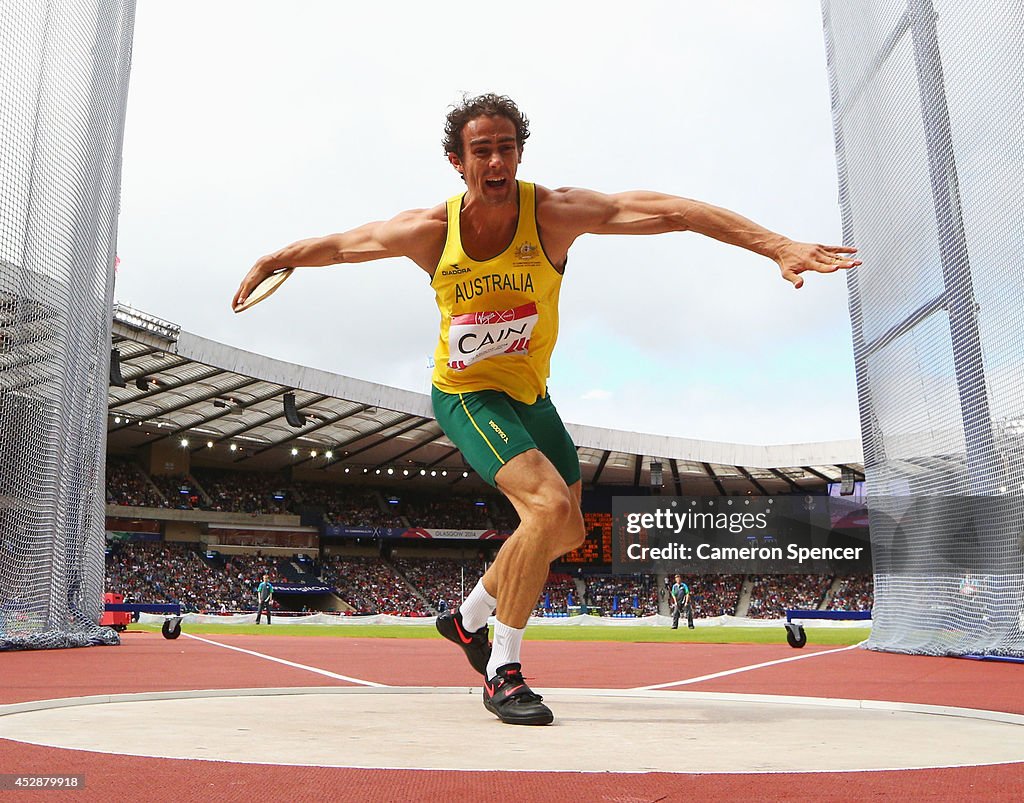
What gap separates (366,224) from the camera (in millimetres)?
4195

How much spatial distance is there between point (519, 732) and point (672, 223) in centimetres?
207

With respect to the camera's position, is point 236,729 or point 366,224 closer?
point 236,729

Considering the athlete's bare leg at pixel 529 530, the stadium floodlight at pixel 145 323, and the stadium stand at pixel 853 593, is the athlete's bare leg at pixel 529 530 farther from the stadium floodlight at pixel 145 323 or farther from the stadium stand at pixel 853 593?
the stadium stand at pixel 853 593

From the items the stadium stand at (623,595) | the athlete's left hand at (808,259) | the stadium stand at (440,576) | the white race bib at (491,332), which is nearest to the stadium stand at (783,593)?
the stadium stand at (623,595)

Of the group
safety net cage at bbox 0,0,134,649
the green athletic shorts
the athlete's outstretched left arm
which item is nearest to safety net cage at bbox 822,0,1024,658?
the green athletic shorts

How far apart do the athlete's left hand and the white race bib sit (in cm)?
108

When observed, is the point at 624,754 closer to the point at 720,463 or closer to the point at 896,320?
the point at 896,320

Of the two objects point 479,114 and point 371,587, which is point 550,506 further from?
point 371,587

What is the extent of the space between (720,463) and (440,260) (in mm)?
38940

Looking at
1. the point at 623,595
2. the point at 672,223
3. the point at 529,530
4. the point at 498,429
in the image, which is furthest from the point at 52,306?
the point at 623,595

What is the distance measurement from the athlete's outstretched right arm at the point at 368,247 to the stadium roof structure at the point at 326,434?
2350cm

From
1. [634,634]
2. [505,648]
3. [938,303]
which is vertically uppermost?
[938,303]

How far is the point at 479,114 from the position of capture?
3842mm

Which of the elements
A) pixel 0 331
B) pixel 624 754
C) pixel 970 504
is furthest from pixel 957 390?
pixel 0 331
